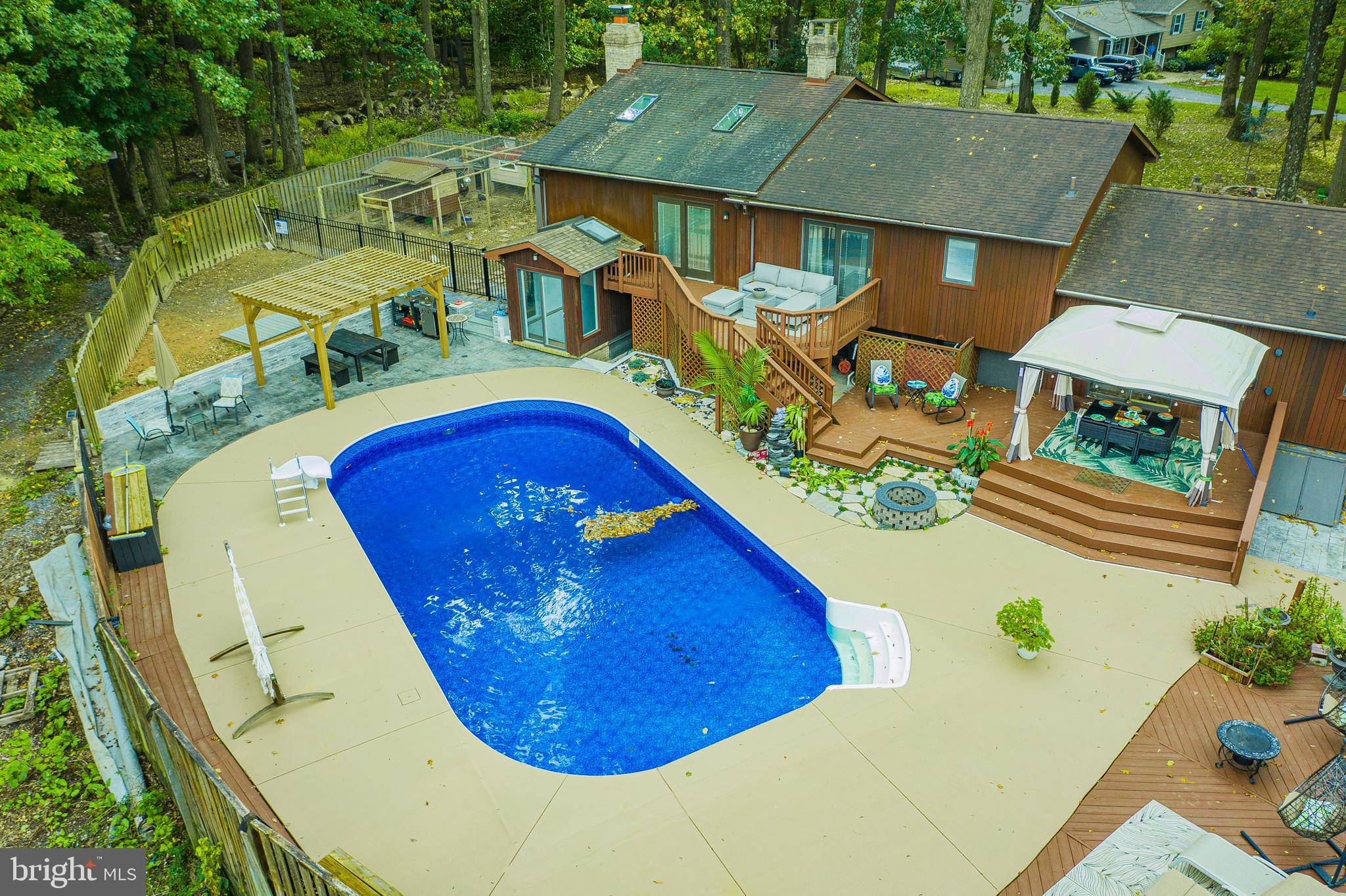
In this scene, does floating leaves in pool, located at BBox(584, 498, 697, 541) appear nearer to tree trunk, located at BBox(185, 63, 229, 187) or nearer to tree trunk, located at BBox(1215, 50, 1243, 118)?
tree trunk, located at BBox(185, 63, 229, 187)

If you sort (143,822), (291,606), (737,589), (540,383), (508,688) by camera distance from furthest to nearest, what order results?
(540,383) < (737,589) < (291,606) < (508,688) < (143,822)

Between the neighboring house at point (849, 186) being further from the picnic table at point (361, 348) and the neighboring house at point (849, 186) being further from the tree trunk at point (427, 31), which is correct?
the tree trunk at point (427, 31)

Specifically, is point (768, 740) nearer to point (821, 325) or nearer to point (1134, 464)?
point (1134, 464)

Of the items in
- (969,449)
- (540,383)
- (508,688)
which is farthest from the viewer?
(540,383)

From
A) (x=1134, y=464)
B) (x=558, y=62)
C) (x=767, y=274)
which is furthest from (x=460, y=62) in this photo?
(x=1134, y=464)

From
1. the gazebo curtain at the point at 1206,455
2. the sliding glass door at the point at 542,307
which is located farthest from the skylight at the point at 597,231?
the gazebo curtain at the point at 1206,455

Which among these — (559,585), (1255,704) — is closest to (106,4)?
(559,585)

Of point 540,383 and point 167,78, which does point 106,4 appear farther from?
point 540,383
